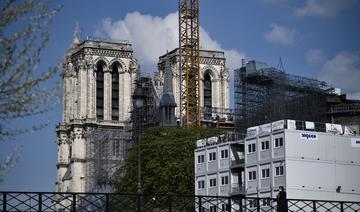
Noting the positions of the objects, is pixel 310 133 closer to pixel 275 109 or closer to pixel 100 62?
pixel 275 109

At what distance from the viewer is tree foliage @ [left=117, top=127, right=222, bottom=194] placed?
413ft

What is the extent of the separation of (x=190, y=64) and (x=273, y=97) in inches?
1903

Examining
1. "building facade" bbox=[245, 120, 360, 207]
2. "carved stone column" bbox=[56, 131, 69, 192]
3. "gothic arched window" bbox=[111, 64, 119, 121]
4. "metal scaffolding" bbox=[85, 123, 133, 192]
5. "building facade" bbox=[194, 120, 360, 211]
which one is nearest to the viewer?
"building facade" bbox=[245, 120, 360, 207]

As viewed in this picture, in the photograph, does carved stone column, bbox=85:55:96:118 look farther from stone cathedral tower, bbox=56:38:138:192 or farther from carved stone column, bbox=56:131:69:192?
carved stone column, bbox=56:131:69:192

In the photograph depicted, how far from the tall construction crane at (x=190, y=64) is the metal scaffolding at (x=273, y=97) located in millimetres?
28271

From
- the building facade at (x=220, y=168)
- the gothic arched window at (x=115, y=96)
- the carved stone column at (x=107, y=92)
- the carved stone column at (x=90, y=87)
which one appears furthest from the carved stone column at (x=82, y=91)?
the building facade at (x=220, y=168)

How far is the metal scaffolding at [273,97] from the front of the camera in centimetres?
13950

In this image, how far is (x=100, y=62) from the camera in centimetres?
19112

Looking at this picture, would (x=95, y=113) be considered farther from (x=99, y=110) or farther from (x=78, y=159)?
(x=78, y=159)

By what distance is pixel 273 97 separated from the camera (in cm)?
14138

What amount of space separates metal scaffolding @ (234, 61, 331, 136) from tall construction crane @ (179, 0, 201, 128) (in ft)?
92.8

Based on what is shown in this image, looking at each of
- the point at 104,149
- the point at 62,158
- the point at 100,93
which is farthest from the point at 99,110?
the point at 62,158

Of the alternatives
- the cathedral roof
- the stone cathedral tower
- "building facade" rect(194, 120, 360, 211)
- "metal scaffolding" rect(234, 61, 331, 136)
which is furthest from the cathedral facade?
"building facade" rect(194, 120, 360, 211)

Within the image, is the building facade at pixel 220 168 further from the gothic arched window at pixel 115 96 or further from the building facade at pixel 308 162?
the gothic arched window at pixel 115 96
